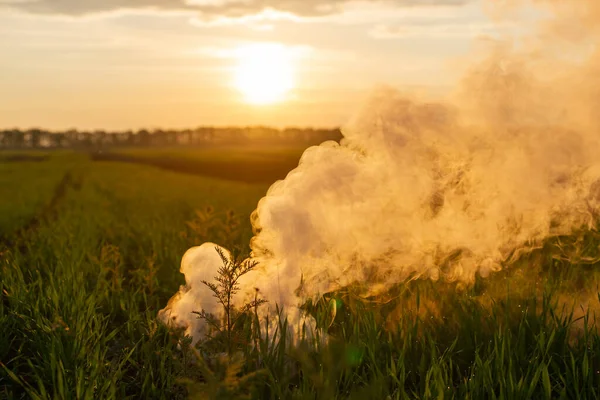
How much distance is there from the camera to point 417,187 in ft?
12.5

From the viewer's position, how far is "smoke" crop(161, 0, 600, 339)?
3691mm

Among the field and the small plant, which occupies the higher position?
the small plant

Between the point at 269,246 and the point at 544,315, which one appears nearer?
the point at 544,315

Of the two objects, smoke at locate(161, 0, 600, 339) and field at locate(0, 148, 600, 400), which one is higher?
smoke at locate(161, 0, 600, 339)

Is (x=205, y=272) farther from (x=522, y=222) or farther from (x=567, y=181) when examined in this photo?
(x=567, y=181)

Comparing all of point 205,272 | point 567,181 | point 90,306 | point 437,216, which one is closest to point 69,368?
point 90,306

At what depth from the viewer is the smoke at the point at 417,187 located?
3.69 metres

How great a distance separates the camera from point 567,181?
4.02 meters

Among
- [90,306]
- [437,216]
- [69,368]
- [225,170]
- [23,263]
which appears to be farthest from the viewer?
[225,170]

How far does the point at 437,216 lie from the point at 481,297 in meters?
0.67

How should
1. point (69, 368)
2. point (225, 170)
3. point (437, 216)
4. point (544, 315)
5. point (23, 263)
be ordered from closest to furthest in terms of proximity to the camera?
point (69, 368) < point (544, 315) < point (437, 216) < point (23, 263) < point (225, 170)

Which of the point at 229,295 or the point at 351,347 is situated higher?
the point at 229,295

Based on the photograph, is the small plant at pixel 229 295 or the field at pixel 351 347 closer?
the field at pixel 351 347

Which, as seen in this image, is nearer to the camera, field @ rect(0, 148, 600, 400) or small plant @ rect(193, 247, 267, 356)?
field @ rect(0, 148, 600, 400)
